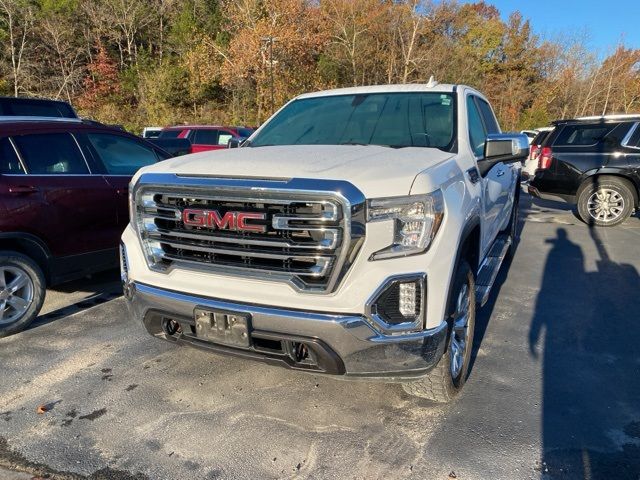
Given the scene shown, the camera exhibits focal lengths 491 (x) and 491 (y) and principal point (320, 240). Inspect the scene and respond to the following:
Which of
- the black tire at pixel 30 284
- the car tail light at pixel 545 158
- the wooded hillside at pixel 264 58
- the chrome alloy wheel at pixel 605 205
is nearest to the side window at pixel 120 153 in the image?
the black tire at pixel 30 284

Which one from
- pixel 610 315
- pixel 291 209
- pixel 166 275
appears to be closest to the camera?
pixel 291 209

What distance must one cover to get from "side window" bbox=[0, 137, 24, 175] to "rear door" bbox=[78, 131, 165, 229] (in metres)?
0.73

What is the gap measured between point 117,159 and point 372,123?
2946mm

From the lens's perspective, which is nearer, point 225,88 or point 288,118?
point 288,118

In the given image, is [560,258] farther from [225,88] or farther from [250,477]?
[225,88]

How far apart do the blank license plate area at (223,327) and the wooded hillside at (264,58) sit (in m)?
30.0

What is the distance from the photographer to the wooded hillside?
34656 millimetres

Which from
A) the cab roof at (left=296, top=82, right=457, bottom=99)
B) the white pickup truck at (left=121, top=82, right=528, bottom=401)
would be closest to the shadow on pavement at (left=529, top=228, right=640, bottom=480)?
the white pickup truck at (left=121, top=82, right=528, bottom=401)

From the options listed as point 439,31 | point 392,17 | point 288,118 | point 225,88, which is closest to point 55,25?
point 225,88

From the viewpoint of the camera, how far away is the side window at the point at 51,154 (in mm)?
4262

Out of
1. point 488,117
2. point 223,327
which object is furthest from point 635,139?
point 223,327

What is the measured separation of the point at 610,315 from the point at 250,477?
3.79 m

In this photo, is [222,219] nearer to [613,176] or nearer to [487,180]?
[487,180]

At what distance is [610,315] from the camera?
4.61m
